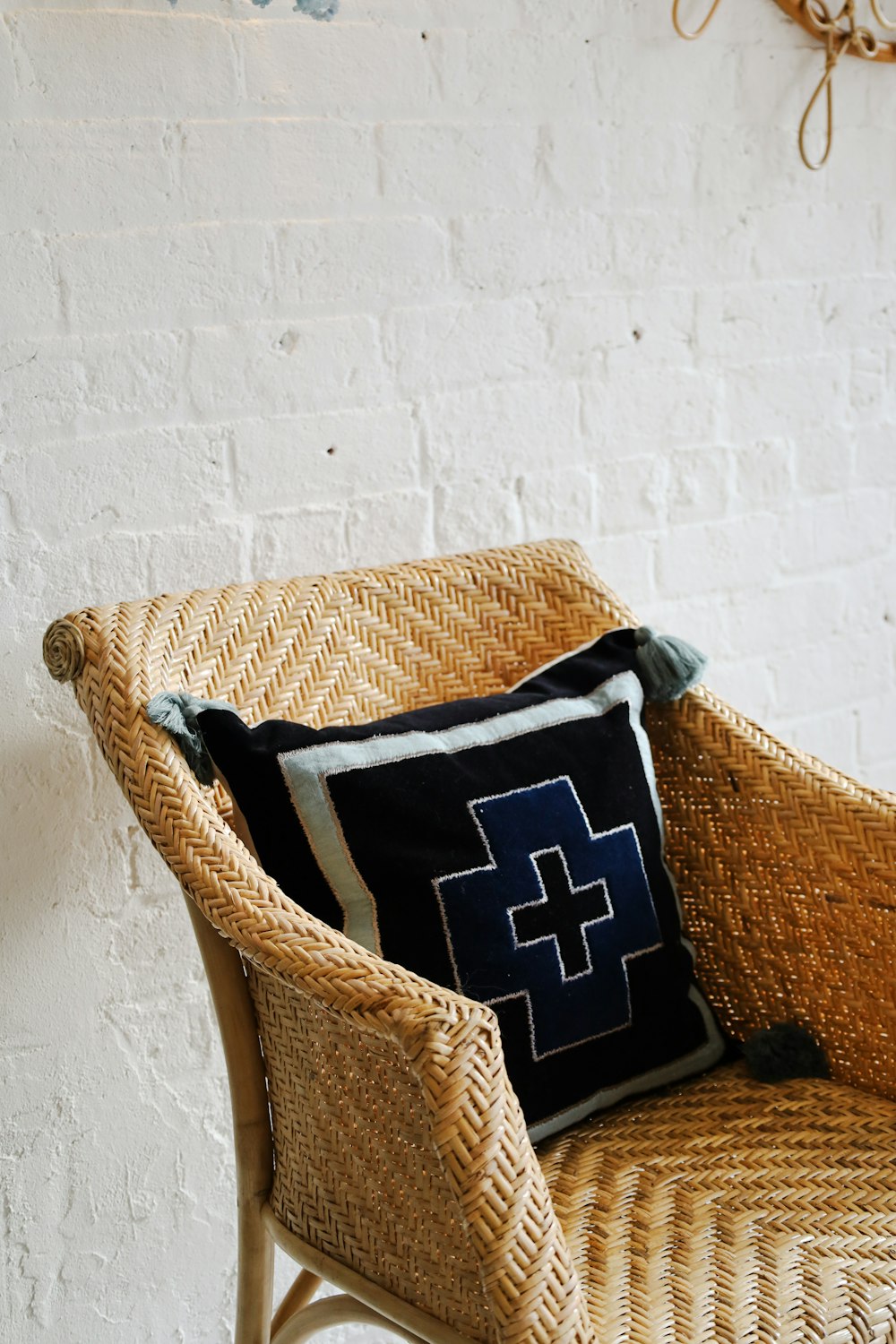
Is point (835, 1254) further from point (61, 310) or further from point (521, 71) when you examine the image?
point (521, 71)

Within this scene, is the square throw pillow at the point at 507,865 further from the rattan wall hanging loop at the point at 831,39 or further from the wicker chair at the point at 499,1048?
the rattan wall hanging loop at the point at 831,39

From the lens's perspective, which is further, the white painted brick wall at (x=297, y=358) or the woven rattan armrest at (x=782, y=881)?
the white painted brick wall at (x=297, y=358)

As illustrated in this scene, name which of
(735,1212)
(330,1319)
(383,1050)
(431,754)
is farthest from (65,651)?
(735,1212)

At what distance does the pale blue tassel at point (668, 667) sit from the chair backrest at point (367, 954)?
0.29ft

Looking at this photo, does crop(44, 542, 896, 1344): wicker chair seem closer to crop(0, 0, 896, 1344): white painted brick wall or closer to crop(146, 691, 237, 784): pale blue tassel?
crop(146, 691, 237, 784): pale blue tassel

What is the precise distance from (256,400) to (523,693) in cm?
41

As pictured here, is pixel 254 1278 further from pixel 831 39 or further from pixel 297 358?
pixel 831 39

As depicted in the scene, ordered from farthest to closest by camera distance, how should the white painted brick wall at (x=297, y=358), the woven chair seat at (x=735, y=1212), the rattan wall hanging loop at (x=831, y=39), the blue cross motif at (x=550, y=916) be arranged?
1. the rattan wall hanging loop at (x=831, y=39)
2. the white painted brick wall at (x=297, y=358)
3. the blue cross motif at (x=550, y=916)
4. the woven chair seat at (x=735, y=1212)

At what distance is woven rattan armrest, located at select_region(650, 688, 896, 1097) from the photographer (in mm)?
1060

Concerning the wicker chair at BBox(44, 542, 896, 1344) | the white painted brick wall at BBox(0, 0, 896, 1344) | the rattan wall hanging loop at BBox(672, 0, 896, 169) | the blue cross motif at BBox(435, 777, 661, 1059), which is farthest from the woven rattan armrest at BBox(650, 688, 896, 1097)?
the rattan wall hanging loop at BBox(672, 0, 896, 169)

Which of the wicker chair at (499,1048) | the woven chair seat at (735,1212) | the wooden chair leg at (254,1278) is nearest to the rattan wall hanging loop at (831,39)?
the wicker chair at (499,1048)

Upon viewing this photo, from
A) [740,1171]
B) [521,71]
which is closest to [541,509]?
[521,71]

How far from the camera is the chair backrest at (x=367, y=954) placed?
0.71 m

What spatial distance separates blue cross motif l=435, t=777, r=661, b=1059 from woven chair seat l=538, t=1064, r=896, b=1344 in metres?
0.10
